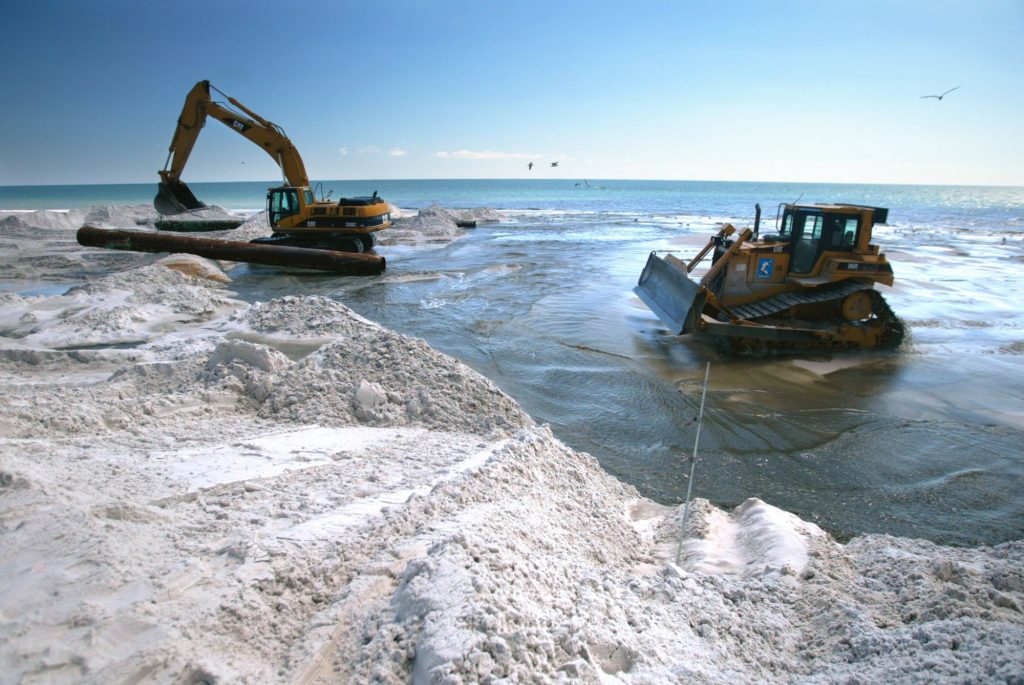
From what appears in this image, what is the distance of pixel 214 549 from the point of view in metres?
2.85

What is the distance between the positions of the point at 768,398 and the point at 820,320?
2.88 metres

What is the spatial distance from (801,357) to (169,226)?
24316 mm

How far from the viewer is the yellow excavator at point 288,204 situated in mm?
18141

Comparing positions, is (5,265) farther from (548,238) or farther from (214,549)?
(548,238)

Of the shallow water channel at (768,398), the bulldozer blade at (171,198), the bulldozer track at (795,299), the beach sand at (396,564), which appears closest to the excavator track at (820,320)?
the bulldozer track at (795,299)

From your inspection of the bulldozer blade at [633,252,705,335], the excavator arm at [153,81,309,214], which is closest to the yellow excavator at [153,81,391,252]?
the excavator arm at [153,81,309,214]

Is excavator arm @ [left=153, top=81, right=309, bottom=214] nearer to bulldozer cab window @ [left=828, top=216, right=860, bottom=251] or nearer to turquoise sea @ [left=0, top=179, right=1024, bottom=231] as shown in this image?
turquoise sea @ [left=0, top=179, right=1024, bottom=231]

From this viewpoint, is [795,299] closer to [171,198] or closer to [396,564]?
[396,564]

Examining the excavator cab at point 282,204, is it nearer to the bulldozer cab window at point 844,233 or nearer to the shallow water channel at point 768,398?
the shallow water channel at point 768,398

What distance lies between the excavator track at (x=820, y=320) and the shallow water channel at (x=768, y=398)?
29 cm

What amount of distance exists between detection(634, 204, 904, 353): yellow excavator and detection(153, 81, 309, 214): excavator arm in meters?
14.5

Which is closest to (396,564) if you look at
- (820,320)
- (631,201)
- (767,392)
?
(767,392)

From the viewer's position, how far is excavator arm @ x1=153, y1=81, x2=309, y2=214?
1819 centimetres

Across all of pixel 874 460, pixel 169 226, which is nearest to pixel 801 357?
pixel 874 460
